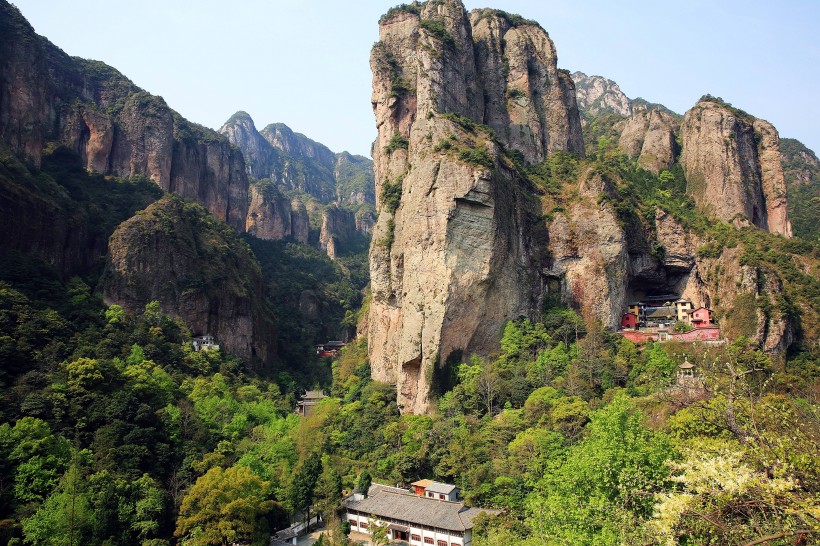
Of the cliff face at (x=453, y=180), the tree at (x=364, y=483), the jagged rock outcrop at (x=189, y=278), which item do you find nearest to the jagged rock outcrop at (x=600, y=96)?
the cliff face at (x=453, y=180)

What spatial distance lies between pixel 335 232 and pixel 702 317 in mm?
85454

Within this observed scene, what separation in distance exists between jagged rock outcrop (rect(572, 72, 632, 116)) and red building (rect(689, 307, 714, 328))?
9159 centimetres

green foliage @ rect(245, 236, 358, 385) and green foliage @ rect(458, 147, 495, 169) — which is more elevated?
green foliage @ rect(458, 147, 495, 169)

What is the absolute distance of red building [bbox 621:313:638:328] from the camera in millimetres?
49156

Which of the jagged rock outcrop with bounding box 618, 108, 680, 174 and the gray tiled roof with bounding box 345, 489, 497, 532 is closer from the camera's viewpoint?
the gray tiled roof with bounding box 345, 489, 497, 532

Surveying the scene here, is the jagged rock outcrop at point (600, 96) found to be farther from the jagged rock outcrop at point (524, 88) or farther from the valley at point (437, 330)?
the jagged rock outcrop at point (524, 88)

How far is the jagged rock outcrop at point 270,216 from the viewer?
4345 inches

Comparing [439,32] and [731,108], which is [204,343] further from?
[731,108]

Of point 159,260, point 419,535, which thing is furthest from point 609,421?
point 159,260

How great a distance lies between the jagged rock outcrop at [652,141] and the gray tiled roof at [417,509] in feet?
160

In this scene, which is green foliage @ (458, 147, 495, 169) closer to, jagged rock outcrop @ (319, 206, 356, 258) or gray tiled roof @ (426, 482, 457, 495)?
gray tiled roof @ (426, 482, 457, 495)

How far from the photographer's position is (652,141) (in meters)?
69.2

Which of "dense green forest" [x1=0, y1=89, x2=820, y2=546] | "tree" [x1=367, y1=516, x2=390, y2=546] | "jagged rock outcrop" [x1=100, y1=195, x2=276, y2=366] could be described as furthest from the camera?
"jagged rock outcrop" [x1=100, y1=195, x2=276, y2=366]

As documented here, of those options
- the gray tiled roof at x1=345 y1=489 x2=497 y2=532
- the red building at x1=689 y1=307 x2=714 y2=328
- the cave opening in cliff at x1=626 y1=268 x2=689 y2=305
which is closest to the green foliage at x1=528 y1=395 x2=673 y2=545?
the gray tiled roof at x1=345 y1=489 x2=497 y2=532
